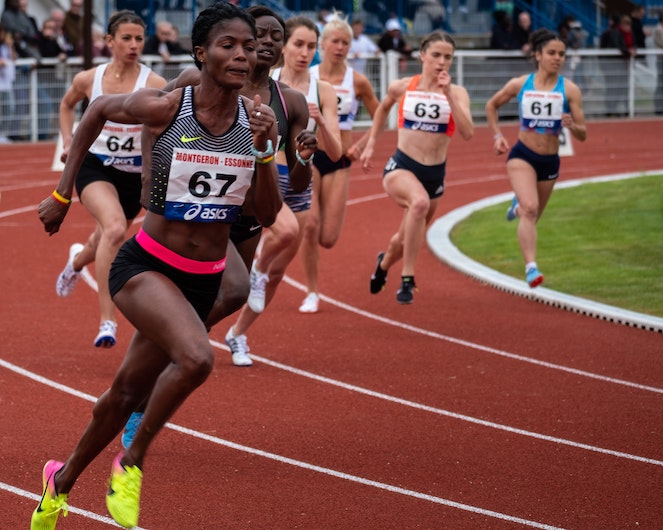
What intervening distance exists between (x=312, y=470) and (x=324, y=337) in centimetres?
354

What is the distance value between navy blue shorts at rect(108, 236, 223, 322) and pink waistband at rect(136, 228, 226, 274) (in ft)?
0.05

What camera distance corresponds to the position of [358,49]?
25.2m

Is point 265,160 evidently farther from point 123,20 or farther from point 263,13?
point 123,20

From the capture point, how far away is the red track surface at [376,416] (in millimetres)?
5582

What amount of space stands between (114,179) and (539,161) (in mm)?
4094

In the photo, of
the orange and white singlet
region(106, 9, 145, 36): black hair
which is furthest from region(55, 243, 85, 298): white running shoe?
the orange and white singlet

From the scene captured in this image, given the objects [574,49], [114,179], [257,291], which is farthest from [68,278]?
[574,49]

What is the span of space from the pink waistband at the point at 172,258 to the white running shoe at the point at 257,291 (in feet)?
11.2

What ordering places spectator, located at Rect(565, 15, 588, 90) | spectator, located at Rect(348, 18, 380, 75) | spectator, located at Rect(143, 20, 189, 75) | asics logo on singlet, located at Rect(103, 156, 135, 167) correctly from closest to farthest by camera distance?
asics logo on singlet, located at Rect(103, 156, 135, 167), spectator, located at Rect(143, 20, 189, 75), spectator, located at Rect(348, 18, 380, 75), spectator, located at Rect(565, 15, 588, 90)

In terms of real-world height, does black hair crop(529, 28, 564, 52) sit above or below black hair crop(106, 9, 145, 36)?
below

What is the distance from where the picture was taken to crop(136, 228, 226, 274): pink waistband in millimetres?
5129

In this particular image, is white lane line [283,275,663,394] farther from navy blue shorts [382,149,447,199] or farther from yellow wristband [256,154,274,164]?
yellow wristband [256,154,274,164]

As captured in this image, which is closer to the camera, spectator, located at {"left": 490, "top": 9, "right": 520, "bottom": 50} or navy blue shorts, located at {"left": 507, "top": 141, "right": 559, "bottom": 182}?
navy blue shorts, located at {"left": 507, "top": 141, "right": 559, "bottom": 182}

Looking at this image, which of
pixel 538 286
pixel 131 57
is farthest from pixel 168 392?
pixel 538 286
